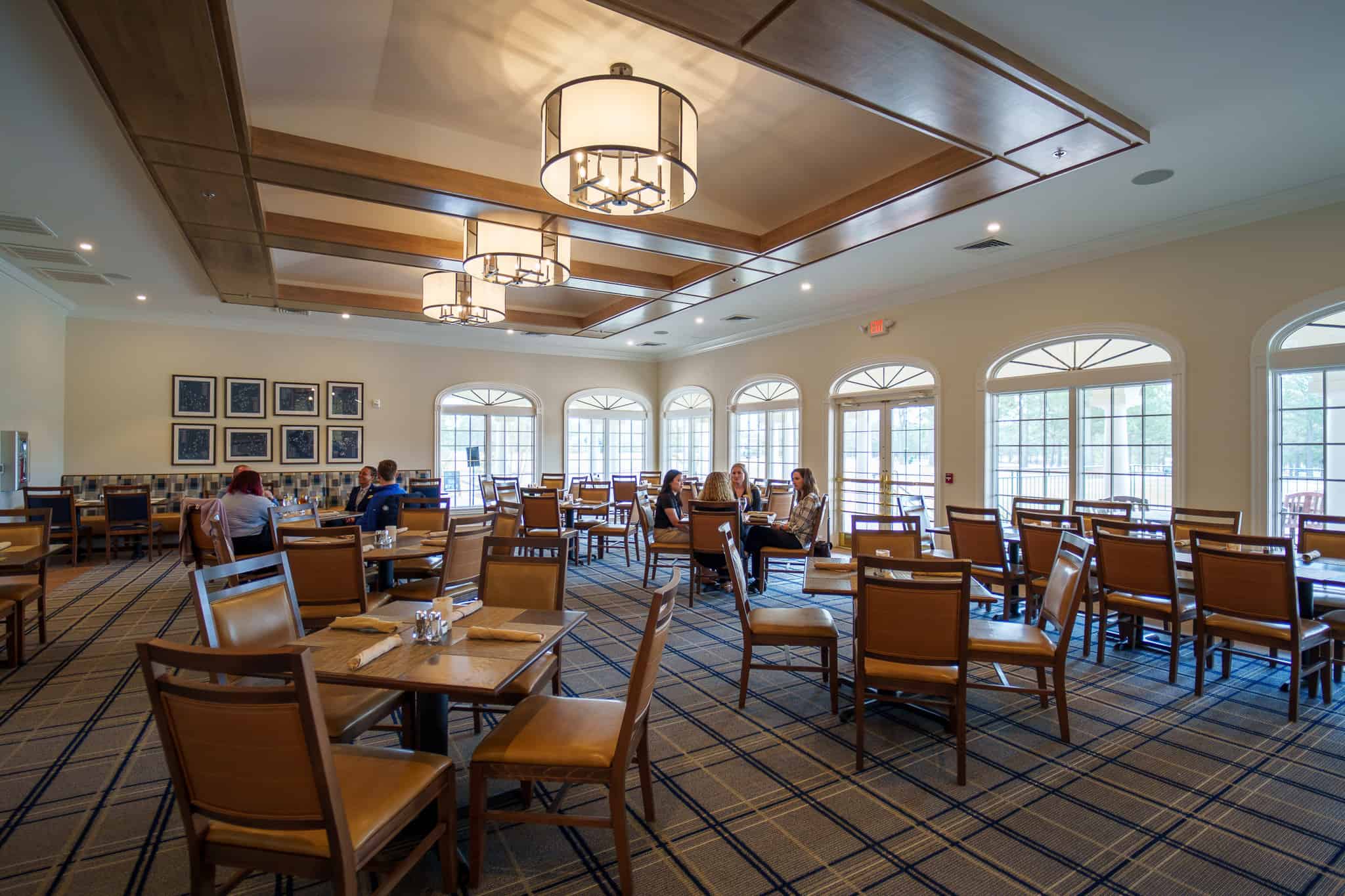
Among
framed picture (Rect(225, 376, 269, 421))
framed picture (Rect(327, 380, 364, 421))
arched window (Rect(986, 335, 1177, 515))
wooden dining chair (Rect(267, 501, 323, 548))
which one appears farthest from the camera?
framed picture (Rect(327, 380, 364, 421))

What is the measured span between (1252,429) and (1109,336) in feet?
4.68

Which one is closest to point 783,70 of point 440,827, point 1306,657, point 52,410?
point 440,827

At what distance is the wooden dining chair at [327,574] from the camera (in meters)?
3.67

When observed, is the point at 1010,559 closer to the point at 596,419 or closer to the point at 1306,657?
the point at 1306,657

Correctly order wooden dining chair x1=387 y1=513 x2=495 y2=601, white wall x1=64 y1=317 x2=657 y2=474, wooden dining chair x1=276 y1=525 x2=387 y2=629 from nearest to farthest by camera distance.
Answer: wooden dining chair x1=276 y1=525 x2=387 y2=629
wooden dining chair x1=387 y1=513 x2=495 y2=601
white wall x1=64 y1=317 x2=657 y2=474

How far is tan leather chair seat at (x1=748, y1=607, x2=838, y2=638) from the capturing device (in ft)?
11.6

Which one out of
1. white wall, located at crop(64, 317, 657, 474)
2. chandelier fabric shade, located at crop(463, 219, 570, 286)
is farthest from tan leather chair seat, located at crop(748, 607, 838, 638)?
white wall, located at crop(64, 317, 657, 474)

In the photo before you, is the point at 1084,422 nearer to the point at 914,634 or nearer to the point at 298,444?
the point at 914,634

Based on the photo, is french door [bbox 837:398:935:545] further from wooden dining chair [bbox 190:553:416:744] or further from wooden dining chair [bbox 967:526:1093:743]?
wooden dining chair [bbox 190:553:416:744]

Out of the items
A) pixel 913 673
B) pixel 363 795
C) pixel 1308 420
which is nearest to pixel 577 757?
pixel 363 795

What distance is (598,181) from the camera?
3338 millimetres

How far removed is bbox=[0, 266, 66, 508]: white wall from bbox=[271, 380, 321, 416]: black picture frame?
2447mm

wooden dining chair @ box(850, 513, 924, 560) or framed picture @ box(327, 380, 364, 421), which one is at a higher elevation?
framed picture @ box(327, 380, 364, 421)

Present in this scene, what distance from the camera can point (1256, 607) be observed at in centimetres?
360
